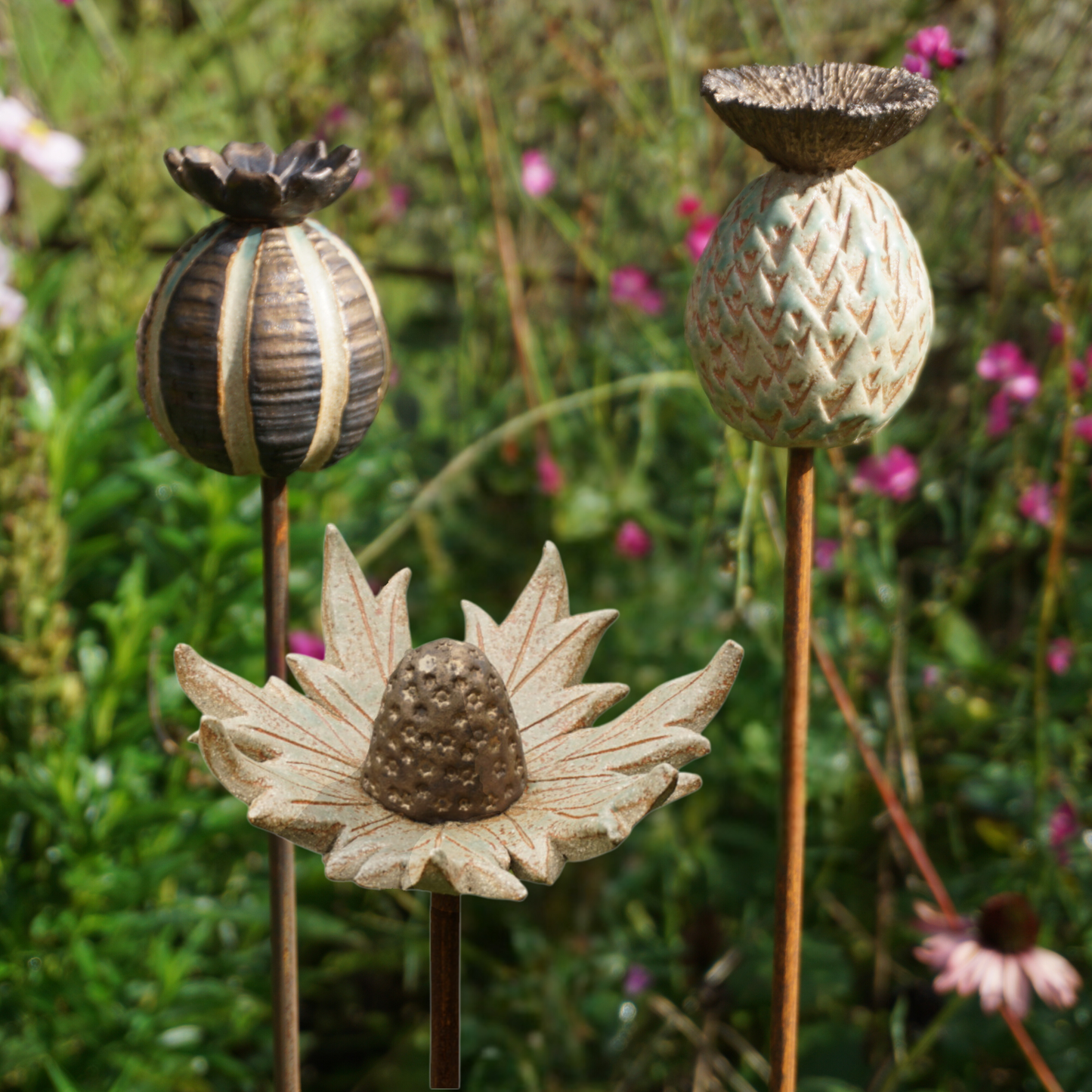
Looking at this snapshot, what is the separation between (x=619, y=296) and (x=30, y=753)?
88 centimetres

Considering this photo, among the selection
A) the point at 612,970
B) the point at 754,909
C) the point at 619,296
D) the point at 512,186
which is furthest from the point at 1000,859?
the point at 512,186

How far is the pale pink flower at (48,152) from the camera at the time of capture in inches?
49.7

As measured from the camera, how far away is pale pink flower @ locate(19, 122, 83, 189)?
1.26 meters

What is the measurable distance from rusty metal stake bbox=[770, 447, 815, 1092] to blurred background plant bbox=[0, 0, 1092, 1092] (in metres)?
0.15

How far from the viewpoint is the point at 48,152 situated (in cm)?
130

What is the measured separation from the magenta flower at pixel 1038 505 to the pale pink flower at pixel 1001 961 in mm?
407

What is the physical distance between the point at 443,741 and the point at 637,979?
2.59ft

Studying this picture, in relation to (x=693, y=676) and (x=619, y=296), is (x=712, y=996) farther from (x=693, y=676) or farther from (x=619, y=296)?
(x=619, y=296)

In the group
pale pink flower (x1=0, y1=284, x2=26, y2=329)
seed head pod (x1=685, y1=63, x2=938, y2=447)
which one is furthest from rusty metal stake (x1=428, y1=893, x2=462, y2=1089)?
pale pink flower (x1=0, y1=284, x2=26, y2=329)

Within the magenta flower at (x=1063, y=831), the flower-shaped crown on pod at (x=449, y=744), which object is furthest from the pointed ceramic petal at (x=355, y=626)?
the magenta flower at (x=1063, y=831)

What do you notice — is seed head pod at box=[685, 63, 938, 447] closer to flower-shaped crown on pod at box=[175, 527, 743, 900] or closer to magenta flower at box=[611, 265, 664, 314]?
flower-shaped crown on pod at box=[175, 527, 743, 900]

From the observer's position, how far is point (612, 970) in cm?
124

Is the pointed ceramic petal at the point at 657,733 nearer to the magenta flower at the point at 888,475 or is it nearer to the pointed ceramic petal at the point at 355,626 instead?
the pointed ceramic petal at the point at 355,626

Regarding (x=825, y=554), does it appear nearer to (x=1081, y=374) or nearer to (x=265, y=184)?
(x=1081, y=374)
